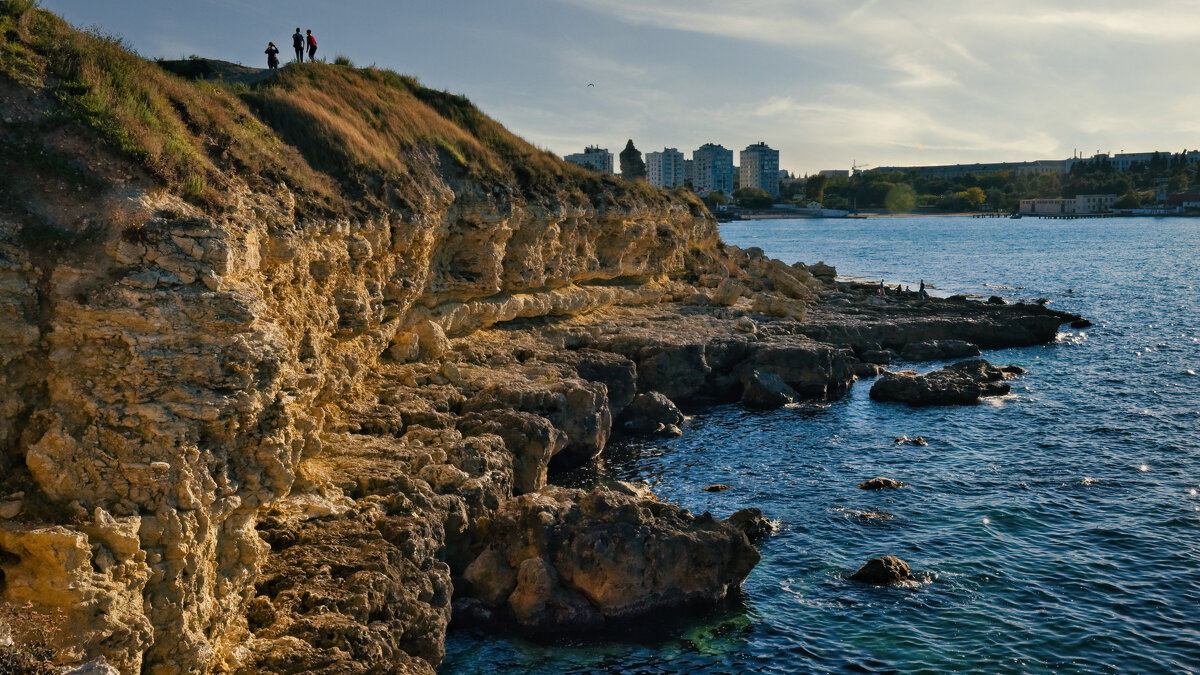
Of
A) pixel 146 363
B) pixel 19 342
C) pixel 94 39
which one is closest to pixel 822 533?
pixel 146 363

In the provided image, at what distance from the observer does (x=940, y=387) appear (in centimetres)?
4412

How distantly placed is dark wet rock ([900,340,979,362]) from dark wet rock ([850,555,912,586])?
3174cm

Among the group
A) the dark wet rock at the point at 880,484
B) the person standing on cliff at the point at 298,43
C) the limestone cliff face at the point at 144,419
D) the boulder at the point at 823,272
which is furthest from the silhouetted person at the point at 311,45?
the boulder at the point at 823,272

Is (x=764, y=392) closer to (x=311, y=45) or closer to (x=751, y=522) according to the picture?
(x=751, y=522)

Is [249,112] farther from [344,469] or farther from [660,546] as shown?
[660,546]

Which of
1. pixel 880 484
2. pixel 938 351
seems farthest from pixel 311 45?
pixel 938 351

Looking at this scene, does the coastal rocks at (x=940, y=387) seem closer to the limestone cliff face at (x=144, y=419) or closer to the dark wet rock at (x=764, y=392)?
the dark wet rock at (x=764, y=392)

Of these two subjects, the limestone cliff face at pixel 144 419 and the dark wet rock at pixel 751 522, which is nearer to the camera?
the limestone cliff face at pixel 144 419

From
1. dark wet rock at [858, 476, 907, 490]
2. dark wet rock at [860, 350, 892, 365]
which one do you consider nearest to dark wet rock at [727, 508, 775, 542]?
dark wet rock at [858, 476, 907, 490]

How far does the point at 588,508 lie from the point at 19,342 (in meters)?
13.6

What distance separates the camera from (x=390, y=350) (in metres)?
32.8

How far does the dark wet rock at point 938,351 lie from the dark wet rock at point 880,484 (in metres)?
23.8

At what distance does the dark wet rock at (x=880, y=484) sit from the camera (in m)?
32.1

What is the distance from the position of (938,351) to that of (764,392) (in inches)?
672
